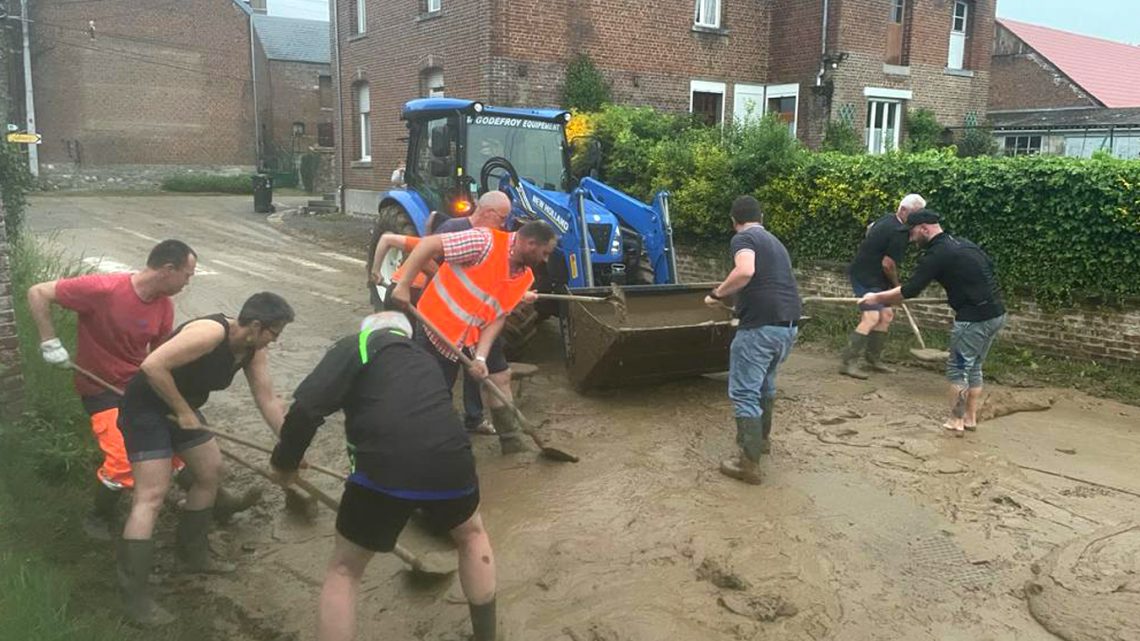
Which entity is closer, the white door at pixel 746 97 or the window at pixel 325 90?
the white door at pixel 746 97

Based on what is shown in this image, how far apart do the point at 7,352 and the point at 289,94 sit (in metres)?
31.9

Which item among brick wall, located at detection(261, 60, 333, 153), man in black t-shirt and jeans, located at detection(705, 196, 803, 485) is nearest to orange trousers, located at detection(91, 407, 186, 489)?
man in black t-shirt and jeans, located at detection(705, 196, 803, 485)

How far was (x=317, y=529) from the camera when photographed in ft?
15.8

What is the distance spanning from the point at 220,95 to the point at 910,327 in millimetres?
30431

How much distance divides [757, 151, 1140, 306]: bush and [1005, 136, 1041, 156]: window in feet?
52.3

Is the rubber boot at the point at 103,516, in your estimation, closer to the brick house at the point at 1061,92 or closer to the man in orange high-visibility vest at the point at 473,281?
the man in orange high-visibility vest at the point at 473,281

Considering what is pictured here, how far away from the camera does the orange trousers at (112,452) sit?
4301mm

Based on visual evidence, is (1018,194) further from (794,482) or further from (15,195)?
(15,195)

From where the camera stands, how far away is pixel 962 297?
6.14 metres

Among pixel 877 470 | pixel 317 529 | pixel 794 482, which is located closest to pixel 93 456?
pixel 317 529

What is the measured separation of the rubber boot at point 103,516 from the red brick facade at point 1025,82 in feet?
93.7

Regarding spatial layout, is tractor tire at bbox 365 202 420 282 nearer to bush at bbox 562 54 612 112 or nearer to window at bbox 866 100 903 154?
bush at bbox 562 54 612 112

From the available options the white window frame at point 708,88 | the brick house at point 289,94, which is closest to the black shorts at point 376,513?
the white window frame at point 708,88

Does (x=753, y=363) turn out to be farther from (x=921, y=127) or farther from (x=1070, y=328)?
(x=921, y=127)
